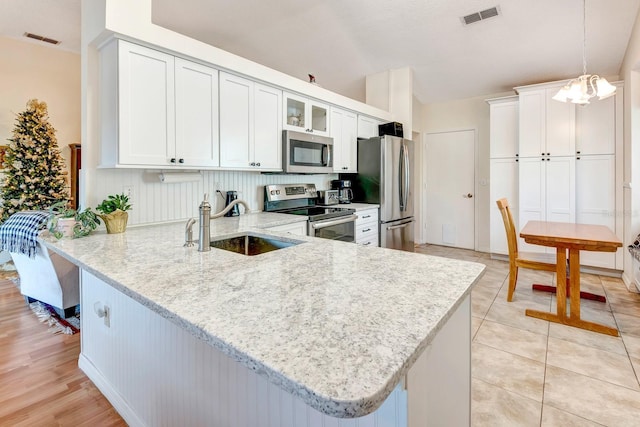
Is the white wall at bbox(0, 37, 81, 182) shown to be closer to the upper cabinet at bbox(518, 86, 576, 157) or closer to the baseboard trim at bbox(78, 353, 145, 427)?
the baseboard trim at bbox(78, 353, 145, 427)

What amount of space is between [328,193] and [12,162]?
417 centimetres

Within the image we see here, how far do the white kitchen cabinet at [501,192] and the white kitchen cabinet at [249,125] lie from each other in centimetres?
342

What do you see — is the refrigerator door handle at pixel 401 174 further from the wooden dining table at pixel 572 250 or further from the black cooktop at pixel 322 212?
the wooden dining table at pixel 572 250

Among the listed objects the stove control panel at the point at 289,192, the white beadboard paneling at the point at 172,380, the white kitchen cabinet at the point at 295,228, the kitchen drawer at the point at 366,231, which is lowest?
the white beadboard paneling at the point at 172,380

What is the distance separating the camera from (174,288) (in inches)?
36.4

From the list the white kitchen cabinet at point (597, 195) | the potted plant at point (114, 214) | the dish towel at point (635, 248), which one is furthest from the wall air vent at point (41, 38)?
the dish towel at point (635, 248)

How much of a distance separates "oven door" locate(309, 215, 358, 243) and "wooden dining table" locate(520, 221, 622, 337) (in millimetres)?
1572

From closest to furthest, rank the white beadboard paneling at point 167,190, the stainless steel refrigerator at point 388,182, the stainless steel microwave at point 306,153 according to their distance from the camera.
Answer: the white beadboard paneling at point 167,190
the stainless steel microwave at point 306,153
the stainless steel refrigerator at point 388,182

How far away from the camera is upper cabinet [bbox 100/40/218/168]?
1957mm

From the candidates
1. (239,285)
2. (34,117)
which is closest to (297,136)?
(239,285)

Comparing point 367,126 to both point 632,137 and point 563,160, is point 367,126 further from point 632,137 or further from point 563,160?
point 632,137

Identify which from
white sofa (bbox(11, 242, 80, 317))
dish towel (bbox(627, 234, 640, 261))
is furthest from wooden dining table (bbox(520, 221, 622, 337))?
white sofa (bbox(11, 242, 80, 317))

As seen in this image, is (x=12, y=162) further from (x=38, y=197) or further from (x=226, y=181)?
(x=226, y=181)

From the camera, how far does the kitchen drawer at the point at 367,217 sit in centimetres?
356
